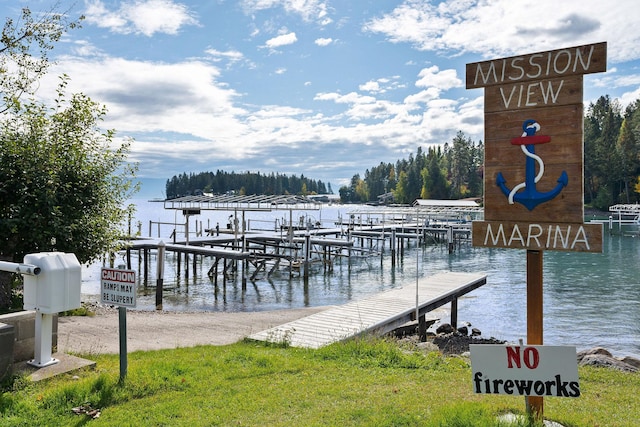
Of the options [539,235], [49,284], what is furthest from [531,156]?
[49,284]

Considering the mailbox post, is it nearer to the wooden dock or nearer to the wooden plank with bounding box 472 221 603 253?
the wooden dock

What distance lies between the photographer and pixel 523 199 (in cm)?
434

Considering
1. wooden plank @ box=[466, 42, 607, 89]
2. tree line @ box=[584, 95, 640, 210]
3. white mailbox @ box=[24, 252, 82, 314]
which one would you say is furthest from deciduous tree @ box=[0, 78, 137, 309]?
tree line @ box=[584, 95, 640, 210]

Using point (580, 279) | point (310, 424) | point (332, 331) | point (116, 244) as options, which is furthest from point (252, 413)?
point (580, 279)

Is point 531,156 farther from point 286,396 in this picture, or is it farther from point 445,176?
point 445,176

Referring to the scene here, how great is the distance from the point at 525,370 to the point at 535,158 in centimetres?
174

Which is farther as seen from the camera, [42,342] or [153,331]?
[153,331]

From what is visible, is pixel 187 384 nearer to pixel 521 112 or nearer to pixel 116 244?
pixel 521 112

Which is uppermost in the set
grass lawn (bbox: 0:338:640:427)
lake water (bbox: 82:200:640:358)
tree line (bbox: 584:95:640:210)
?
tree line (bbox: 584:95:640:210)

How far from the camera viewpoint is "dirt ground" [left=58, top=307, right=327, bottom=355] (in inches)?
315

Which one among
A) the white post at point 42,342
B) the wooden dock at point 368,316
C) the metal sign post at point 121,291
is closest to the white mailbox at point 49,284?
the white post at point 42,342

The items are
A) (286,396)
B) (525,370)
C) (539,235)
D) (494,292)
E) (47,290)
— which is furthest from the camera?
(494,292)

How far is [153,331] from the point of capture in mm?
9750

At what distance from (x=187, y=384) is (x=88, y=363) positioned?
1274 mm
